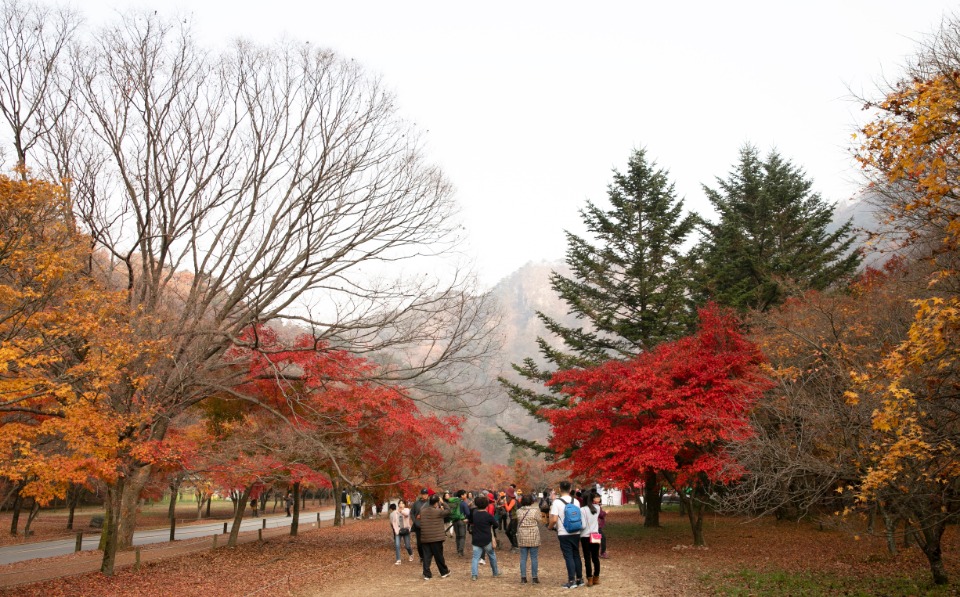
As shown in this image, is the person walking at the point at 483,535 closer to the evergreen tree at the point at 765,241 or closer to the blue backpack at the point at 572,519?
the blue backpack at the point at 572,519

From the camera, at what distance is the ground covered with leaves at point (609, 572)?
10688 millimetres

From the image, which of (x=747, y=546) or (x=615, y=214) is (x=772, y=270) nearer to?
(x=615, y=214)

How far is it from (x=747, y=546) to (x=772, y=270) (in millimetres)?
14028

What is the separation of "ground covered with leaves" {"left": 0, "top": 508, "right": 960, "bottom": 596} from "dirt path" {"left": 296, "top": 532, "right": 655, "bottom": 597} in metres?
0.02

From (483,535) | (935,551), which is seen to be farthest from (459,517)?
(935,551)

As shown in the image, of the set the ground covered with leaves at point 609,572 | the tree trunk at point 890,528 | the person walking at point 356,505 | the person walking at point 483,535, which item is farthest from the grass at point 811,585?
the person walking at point 356,505

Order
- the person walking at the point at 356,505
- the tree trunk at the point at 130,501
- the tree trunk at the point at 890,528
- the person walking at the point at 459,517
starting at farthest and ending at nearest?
the person walking at the point at 356,505
the person walking at the point at 459,517
the tree trunk at the point at 130,501
the tree trunk at the point at 890,528

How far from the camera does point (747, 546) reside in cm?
1752

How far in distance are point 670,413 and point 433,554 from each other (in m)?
7.04

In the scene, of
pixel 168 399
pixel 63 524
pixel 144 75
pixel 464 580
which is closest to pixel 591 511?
pixel 464 580

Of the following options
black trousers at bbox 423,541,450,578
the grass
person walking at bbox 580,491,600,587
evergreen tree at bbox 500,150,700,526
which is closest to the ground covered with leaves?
the grass

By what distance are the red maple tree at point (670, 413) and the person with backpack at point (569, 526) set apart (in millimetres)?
5636

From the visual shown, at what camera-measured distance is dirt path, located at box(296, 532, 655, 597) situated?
420 inches

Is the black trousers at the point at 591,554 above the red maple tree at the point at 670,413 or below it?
below
